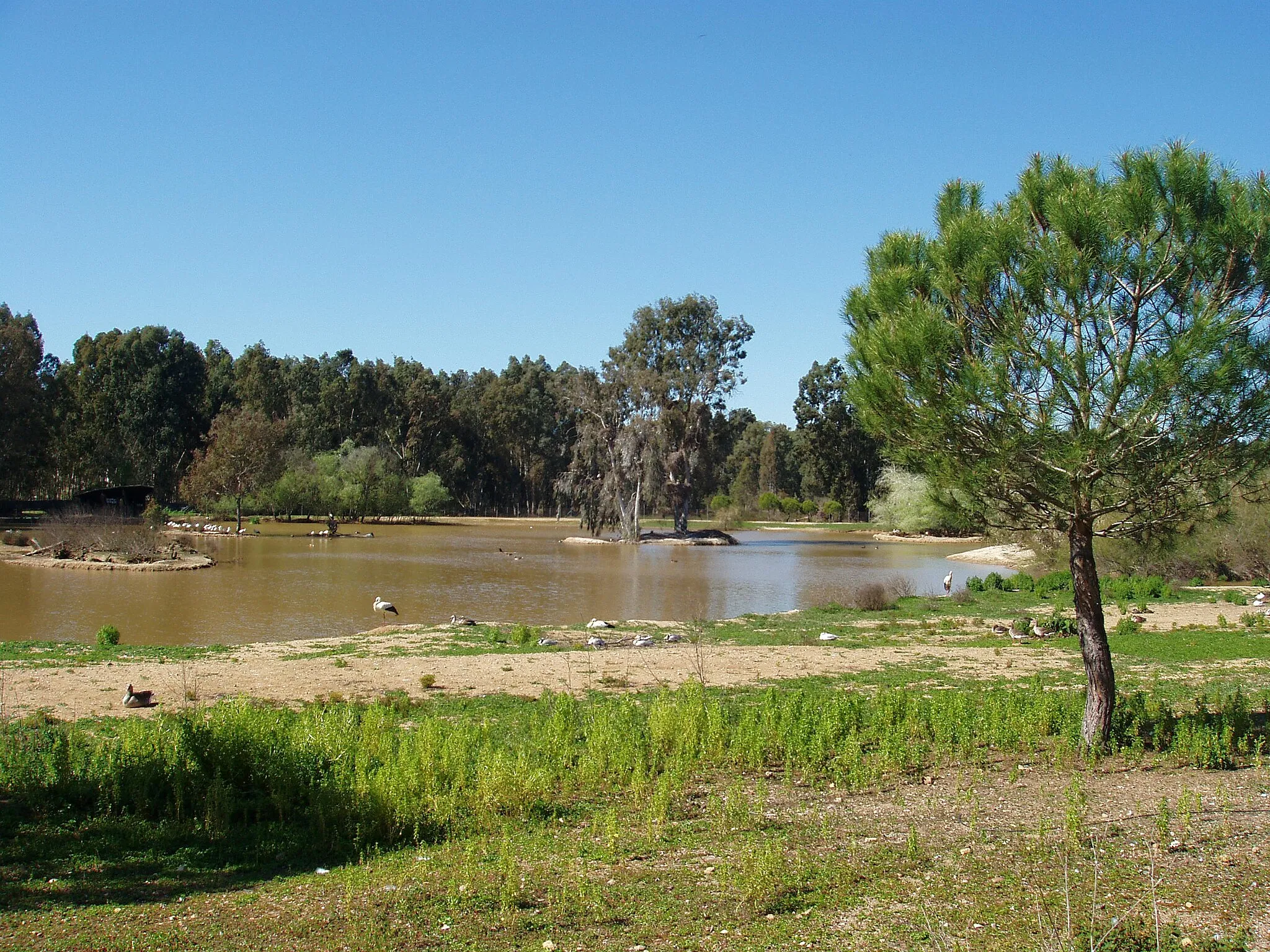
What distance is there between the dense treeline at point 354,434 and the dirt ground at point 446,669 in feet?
149

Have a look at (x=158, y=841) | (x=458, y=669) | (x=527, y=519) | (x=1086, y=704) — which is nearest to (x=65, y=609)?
(x=458, y=669)

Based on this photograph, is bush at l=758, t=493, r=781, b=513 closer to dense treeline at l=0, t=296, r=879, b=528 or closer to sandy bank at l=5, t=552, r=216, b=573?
dense treeline at l=0, t=296, r=879, b=528

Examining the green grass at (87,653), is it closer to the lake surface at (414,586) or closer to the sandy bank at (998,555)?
the lake surface at (414,586)

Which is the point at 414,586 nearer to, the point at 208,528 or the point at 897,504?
the point at 208,528

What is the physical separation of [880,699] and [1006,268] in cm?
447

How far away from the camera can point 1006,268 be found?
8367mm

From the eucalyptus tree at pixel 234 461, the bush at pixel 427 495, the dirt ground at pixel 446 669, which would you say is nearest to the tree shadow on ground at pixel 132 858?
the dirt ground at pixel 446 669

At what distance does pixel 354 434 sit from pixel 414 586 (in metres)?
64.2

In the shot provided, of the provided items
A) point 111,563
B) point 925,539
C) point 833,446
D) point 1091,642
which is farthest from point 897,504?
point 1091,642

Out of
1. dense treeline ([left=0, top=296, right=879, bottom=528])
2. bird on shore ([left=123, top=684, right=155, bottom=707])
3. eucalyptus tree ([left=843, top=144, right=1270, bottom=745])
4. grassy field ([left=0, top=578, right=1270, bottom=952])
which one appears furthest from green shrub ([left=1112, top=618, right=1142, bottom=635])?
dense treeline ([left=0, top=296, right=879, bottom=528])

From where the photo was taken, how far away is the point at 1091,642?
340 inches

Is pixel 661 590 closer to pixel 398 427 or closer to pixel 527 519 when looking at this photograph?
pixel 527 519

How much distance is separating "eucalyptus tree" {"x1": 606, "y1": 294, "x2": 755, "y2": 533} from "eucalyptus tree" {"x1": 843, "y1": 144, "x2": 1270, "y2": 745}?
177 ft

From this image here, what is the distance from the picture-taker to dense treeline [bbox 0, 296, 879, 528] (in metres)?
65.4
